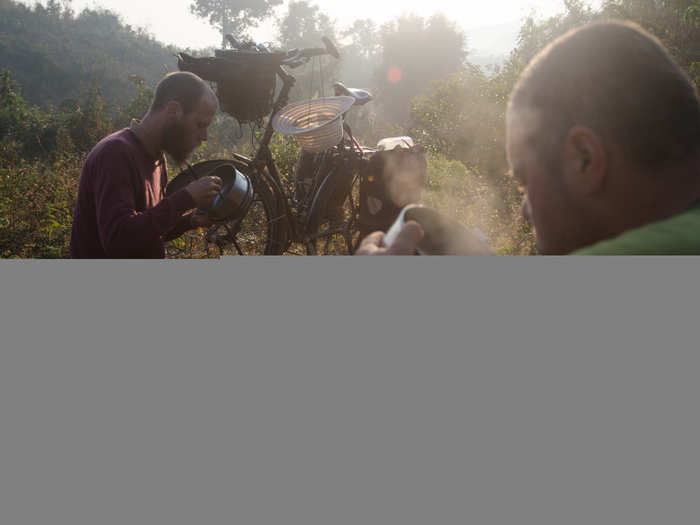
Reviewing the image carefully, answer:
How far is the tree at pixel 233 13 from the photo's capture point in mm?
7141

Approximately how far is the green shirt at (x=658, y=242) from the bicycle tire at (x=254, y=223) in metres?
2.23

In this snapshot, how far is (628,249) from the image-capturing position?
1.42 feet

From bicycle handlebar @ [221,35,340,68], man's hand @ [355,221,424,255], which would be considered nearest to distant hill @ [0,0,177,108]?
bicycle handlebar @ [221,35,340,68]

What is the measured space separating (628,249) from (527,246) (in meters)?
1.50

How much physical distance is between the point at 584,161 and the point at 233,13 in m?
8.87

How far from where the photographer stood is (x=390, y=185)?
2592 millimetres

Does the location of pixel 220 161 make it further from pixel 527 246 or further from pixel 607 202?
pixel 607 202

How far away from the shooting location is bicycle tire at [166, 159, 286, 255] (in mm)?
2504

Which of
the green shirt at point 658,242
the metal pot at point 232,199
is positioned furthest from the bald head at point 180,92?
the green shirt at point 658,242

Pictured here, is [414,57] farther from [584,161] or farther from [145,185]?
[584,161]

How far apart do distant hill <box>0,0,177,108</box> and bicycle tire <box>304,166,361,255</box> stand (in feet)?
39.7

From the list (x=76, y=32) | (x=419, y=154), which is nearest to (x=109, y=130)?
(x=419, y=154)

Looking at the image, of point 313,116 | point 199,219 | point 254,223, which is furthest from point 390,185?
point 199,219

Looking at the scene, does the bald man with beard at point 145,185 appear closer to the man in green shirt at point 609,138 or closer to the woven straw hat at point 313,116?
the woven straw hat at point 313,116
